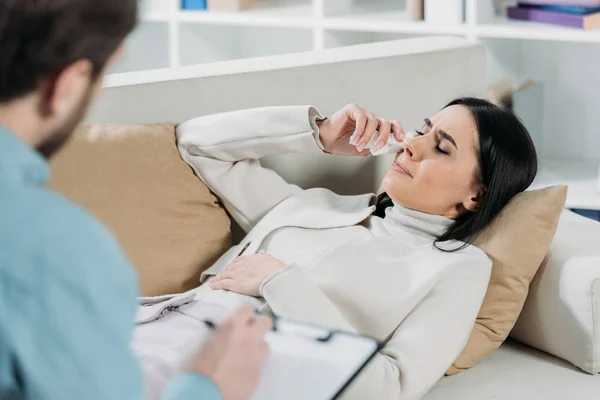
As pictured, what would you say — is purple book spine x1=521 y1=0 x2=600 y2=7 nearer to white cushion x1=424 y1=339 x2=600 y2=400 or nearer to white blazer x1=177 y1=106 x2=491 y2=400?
white blazer x1=177 y1=106 x2=491 y2=400

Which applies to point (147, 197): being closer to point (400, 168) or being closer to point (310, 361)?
point (400, 168)

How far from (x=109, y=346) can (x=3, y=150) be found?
16 centimetres

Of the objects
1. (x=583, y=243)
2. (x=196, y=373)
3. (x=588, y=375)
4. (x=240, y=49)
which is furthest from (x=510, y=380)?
(x=240, y=49)

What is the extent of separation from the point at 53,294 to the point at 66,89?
0.15 m

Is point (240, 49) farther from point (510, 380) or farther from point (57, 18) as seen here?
point (57, 18)

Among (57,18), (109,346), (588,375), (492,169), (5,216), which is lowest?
(588,375)

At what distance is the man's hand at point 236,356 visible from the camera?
33.3 inches

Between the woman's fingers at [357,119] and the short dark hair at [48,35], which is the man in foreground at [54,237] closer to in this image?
the short dark hair at [48,35]

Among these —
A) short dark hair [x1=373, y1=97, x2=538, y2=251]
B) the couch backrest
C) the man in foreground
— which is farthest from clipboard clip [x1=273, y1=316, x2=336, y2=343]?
the couch backrest

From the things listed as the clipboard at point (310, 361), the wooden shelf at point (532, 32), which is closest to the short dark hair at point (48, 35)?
the clipboard at point (310, 361)

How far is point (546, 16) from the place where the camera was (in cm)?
269

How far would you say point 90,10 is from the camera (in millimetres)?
663

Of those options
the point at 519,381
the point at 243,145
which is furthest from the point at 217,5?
the point at 519,381

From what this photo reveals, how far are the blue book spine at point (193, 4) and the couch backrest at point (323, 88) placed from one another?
1.27m
